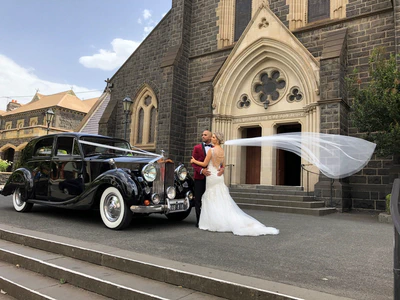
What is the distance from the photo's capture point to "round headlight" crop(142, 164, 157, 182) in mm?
5574

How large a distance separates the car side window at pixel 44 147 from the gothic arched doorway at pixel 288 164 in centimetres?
889

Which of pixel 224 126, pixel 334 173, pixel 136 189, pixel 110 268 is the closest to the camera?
pixel 110 268

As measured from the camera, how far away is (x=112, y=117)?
1861 centimetres

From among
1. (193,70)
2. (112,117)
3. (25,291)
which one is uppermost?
(193,70)

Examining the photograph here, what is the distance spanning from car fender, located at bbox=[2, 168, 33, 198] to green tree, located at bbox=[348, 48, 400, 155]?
8.37 meters

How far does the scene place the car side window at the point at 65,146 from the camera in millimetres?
6669

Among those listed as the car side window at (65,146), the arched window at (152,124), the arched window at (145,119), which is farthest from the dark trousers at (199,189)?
the arched window at (152,124)

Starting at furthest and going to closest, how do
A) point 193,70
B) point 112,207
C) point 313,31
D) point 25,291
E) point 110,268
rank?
1. point 193,70
2. point 313,31
3. point 112,207
4. point 110,268
5. point 25,291

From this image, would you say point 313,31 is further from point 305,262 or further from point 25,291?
point 25,291

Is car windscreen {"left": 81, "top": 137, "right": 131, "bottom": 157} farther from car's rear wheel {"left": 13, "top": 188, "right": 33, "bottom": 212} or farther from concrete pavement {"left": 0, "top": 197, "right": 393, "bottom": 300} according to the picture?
car's rear wheel {"left": 13, "top": 188, "right": 33, "bottom": 212}

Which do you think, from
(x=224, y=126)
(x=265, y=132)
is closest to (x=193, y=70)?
(x=224, y=126)

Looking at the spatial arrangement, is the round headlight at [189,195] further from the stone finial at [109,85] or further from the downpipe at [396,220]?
the stone finial at [109,85]

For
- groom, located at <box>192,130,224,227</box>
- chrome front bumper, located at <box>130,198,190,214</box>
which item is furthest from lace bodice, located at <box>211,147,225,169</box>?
chrome front bumper, located at <box>130,198,190,214</box>

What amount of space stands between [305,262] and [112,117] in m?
16.5
